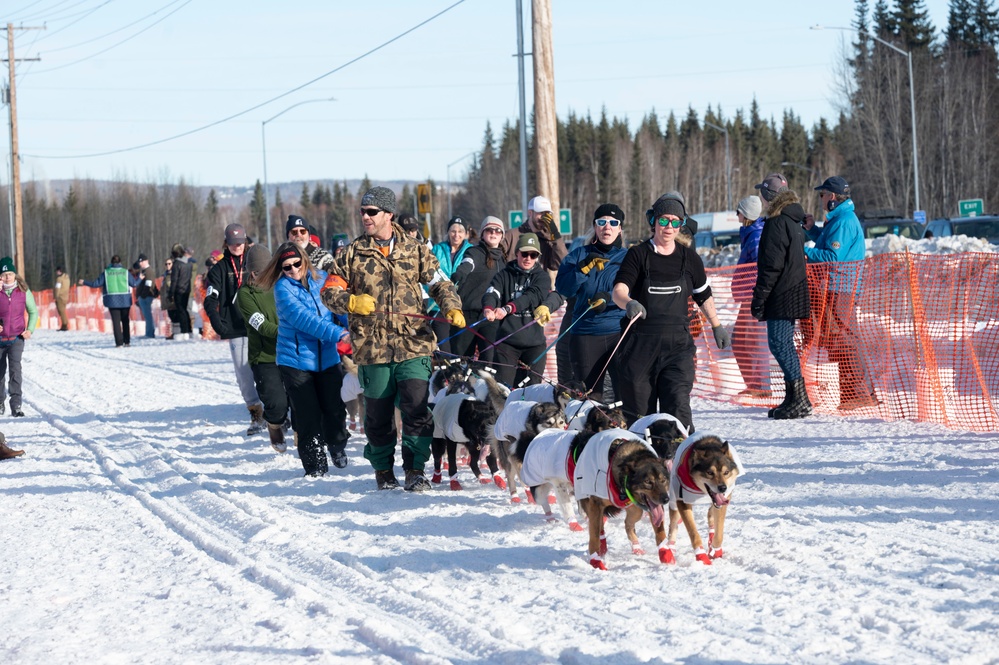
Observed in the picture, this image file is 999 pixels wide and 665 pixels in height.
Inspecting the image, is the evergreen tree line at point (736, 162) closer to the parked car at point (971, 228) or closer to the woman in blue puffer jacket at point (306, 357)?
the parked car at point (971, 228)

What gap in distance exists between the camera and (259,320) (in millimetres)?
10016

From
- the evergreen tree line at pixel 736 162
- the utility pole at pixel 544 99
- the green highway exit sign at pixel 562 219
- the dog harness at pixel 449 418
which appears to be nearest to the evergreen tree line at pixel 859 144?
the evergreen tree line at pixel 736 162

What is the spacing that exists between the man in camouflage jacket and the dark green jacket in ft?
6.91

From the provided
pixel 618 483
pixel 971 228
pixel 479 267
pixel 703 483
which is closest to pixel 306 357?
pixel 479 267

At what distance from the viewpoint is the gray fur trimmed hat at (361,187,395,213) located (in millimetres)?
7820

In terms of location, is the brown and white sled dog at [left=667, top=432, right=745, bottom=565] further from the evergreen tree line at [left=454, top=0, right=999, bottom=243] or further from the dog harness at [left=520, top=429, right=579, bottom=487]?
the evergreen tree line at [left=454, top=0, right=999, bottom=243]

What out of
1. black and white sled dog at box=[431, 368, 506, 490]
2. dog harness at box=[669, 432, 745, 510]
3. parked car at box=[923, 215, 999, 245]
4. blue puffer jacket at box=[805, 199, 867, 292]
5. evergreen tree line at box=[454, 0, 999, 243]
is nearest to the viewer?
dog harness at box=[669, 432, 745, 510]

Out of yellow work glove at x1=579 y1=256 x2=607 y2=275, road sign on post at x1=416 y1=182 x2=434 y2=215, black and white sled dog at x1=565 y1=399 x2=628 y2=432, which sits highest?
road sign on post at x1=416 y1=182 x2=434 y2=215

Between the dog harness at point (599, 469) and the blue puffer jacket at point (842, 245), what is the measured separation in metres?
5.66

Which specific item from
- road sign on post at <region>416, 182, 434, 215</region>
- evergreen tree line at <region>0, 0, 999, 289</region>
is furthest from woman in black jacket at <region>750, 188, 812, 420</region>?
evergreen tree line at <region>0, 0, 999, 289</region>

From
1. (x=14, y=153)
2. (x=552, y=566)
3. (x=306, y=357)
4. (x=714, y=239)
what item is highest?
(x=14, y=153)

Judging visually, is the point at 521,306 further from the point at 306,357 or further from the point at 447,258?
the point at 447,258

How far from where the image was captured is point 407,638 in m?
4.77

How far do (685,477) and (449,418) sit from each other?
109 inches
